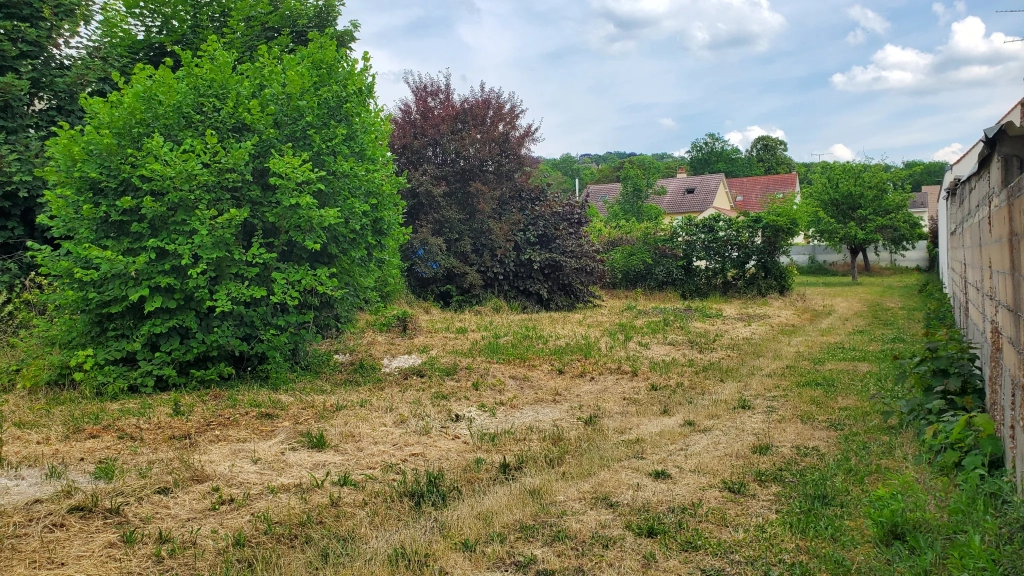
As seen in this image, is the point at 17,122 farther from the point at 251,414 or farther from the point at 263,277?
the point at 251,414

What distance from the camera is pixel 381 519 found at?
4.01 meters

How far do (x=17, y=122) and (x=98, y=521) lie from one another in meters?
7.97

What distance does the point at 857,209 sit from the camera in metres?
29.2

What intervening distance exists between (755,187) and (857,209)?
26.7m

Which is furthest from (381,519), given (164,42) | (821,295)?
(821,295)

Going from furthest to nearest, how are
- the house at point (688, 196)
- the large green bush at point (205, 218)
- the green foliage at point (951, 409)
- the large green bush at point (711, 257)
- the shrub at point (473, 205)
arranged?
the house at point (688, 196) → the large green bush at point (711, 257) → the shrub at point (473, 205) → the large green bush at point (205, 218) → the green foliage at point (951, 409)

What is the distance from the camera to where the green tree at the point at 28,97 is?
9.02m

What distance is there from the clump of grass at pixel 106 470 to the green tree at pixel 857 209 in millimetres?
29122

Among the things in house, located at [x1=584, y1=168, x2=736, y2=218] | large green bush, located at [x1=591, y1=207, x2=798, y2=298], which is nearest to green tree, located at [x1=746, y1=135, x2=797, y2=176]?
house, located at [x1=584, y1=168, x2=736, y2=218]

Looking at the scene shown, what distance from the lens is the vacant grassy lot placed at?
3479 millimetres

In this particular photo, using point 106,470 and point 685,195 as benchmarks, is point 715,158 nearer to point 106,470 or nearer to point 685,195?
point 685,195

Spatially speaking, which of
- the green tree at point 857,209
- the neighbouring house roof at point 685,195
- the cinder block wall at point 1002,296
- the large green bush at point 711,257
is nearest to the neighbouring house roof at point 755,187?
the neighbouring house roof at point 685,195

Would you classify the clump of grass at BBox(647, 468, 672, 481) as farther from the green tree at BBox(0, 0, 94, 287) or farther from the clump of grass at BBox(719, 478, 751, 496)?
the green tree at BBox(0, 0, 94, 287)

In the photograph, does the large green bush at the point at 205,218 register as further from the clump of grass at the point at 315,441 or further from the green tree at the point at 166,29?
the green tree at the point at 166,29
